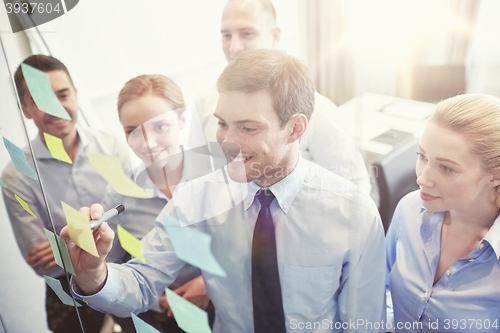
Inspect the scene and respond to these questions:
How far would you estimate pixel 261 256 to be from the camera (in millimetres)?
625

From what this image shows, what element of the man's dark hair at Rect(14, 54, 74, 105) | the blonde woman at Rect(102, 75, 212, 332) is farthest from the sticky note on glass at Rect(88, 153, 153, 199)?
the man's dark hair at Rect(14, 54, 74, 105)

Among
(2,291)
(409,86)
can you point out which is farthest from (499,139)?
(2,291)

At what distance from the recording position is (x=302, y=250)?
617 mm

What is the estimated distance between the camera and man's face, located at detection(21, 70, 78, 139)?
1.94ft

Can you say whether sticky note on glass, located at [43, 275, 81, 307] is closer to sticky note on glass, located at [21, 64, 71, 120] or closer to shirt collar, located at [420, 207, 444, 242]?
sticky note on glass, located at [21, 64, 71, 120]

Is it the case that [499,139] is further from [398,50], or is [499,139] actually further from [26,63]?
[26,63]

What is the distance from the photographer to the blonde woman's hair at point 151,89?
55cm

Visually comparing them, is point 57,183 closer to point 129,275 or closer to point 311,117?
point 129,275

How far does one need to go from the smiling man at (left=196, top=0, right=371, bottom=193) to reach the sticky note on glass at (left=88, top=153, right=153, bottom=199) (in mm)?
168

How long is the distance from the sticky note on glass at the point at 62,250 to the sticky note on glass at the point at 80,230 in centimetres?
5

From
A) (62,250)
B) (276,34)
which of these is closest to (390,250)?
(276,34)

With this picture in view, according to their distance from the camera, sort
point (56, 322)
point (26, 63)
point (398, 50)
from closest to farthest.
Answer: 1. point (398, 50)
2. point (26, 63)
3. point (56, 322)

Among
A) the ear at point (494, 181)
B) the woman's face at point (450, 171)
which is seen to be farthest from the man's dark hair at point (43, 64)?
the ear at point (494, 181)

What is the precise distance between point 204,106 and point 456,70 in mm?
382
